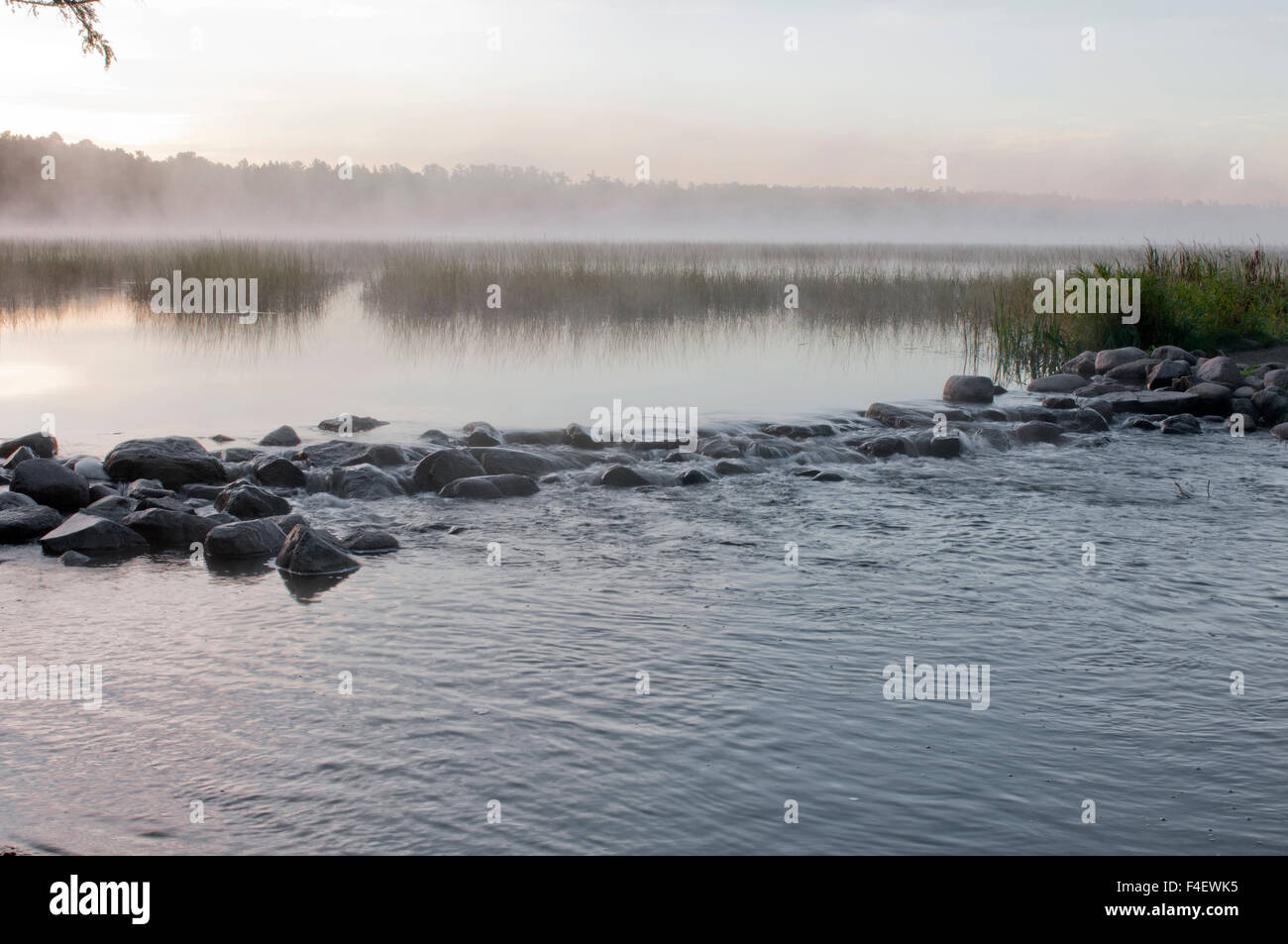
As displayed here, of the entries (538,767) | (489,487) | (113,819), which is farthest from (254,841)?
(489,487)

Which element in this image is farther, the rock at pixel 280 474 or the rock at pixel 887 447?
the rock at pixel 887 447

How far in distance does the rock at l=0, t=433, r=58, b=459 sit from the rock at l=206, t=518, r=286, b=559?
4.38m

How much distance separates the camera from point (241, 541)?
8375 mm

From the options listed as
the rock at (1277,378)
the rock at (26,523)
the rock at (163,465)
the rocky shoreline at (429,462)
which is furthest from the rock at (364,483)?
the rock at (1277,378)

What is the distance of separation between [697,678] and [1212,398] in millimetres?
13025

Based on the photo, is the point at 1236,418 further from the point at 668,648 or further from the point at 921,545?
the point at 668,648

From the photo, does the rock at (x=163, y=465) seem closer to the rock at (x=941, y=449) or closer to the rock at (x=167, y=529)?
the rock at (x=167, y=529)

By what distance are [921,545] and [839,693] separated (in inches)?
128

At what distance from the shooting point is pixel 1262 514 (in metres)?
9.72

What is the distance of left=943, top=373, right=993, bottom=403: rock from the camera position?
1661 cm

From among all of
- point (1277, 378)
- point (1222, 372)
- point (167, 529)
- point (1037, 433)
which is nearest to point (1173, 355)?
point (1222, 372)

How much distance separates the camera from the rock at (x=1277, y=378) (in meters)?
16.4

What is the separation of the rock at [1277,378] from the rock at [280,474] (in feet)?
46.1

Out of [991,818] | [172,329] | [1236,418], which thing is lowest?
[991,818]
